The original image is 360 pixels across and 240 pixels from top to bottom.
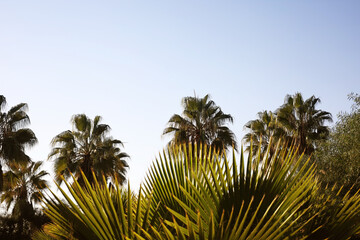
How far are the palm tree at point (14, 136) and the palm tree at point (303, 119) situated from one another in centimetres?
1454

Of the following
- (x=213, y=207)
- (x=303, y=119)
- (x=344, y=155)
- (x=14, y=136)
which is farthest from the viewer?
(x=303, y=119)

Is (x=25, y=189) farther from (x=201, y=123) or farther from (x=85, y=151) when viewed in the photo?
(x=201, y=123)

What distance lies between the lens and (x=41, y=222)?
25.2 metres

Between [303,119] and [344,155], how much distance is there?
1094cm

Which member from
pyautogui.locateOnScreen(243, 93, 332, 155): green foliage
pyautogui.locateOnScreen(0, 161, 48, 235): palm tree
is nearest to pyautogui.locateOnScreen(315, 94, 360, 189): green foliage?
pyautogui.locateOnScreen(243, 93, 332, 155): green foliage

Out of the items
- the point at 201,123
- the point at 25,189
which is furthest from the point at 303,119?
the point at 25,189

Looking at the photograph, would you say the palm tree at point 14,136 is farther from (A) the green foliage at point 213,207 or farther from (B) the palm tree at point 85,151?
(A) the green foliage at point 213,207

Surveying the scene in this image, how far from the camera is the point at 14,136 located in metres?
20.3

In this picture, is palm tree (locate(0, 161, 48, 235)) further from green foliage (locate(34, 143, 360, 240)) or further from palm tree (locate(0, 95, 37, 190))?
green foliage (locate(34, 143, 360, 240))

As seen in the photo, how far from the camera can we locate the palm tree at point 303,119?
2533 centimetres

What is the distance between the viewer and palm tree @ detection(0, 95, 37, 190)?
766 inches

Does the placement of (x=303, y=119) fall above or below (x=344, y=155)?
above

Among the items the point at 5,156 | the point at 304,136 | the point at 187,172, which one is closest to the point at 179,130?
the point at 304,136

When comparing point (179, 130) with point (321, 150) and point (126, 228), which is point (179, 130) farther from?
point (126, 228)
